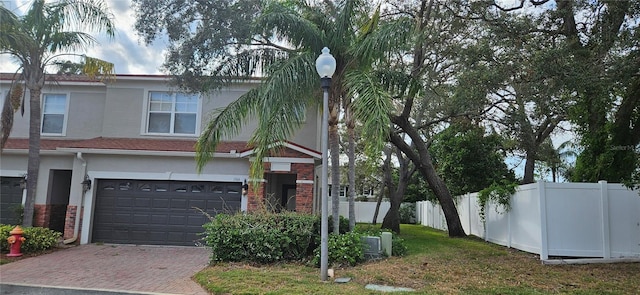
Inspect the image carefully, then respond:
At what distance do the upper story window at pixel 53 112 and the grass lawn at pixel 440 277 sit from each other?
10.7 meters

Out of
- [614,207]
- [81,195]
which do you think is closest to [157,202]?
[81,195]

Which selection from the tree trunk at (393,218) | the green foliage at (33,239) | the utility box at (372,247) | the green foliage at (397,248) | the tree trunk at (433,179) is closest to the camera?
the utility box at (372,247)

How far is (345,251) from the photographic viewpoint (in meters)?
9.64

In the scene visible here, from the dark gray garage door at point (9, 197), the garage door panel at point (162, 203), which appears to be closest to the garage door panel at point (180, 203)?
the garage door panel at point (162, 203)

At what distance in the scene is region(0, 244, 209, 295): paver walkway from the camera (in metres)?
8.18

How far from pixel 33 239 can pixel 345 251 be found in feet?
27.8

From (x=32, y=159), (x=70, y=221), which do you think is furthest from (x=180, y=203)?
(x=32, y=159)

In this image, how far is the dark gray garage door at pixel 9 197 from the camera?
14591 mm

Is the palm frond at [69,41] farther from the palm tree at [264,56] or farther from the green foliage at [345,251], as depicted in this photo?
the green foliage at [345,251]

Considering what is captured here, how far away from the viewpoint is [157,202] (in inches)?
557

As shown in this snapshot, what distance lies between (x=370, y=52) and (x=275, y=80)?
2.29 meters

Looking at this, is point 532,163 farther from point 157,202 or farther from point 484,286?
point 157,202

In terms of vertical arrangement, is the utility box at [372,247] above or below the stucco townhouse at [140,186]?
below

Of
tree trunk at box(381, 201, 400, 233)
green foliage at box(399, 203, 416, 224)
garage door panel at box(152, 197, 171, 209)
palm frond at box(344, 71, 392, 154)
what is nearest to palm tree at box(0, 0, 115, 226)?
garage door panel at box(152, 197, 171, 209)
